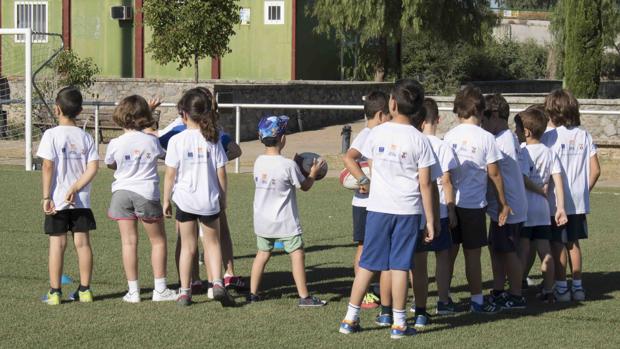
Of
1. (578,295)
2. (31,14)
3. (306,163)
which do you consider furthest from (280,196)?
(31,14)

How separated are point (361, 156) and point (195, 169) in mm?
1219

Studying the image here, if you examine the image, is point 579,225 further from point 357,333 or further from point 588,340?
point 357,333

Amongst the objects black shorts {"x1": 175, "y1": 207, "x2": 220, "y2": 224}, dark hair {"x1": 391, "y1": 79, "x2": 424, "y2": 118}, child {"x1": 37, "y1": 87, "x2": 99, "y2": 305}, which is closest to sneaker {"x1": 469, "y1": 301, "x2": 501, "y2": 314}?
dark hair {"x1": 391, "y1": 79, "x2": 424, "y2": 118}

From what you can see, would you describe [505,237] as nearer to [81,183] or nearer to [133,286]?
[133,286]

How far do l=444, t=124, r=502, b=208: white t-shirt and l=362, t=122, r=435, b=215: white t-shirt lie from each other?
2.28 feet

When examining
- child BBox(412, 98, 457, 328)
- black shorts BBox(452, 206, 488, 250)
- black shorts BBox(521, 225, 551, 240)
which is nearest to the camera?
child BBox(412, 98, 457, 328)

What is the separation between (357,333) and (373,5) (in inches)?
1027

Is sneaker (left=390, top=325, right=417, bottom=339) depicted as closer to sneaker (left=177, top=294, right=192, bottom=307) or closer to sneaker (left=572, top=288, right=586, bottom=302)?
sneaker (left=177, top=294, right=192, bottom=307)

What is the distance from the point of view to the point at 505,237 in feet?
26.1

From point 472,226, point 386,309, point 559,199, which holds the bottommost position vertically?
point 386,309

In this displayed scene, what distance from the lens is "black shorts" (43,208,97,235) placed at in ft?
26.6

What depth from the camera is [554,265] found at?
8.55m

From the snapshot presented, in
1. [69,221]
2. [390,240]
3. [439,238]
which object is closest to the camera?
[390,240]

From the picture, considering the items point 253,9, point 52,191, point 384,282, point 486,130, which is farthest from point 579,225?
point 253,9
